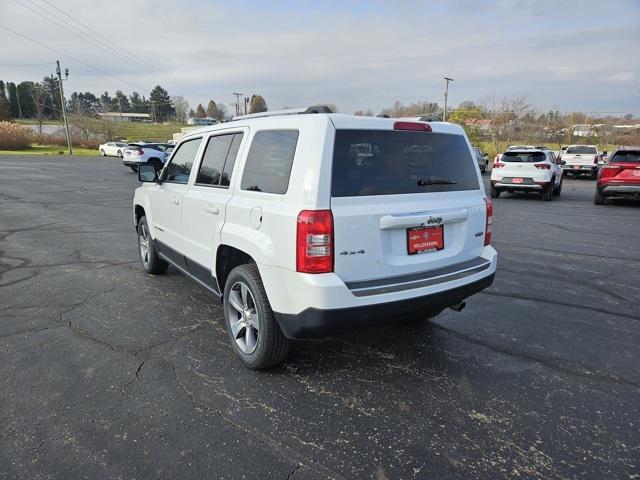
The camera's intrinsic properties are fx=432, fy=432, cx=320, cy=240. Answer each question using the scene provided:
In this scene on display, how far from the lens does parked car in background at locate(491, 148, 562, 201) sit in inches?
559

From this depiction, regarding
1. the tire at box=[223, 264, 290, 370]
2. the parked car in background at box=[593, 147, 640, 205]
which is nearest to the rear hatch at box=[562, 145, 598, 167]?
the parked car in background at box=[593, 147, 640, 205]

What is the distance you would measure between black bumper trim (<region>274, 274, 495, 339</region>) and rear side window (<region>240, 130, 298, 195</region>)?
844mm

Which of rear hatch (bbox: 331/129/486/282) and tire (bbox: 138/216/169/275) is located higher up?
rear hatch (bbox: 331/129/486/282)

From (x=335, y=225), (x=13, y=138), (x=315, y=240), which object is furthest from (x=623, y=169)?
(x=13, y=138)

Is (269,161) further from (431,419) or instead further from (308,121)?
(431,419)

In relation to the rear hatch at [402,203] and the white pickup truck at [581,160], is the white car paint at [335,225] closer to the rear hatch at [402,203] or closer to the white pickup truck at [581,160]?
the rear hatch at [402,203]

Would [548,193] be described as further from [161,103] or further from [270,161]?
[161,103]

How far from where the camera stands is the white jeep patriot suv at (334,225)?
271cm

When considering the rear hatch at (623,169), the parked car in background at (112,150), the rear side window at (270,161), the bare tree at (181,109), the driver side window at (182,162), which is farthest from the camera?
the bare tree at (181,109)

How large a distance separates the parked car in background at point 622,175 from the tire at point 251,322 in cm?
1327

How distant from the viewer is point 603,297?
4.98 meters

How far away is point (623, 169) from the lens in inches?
493

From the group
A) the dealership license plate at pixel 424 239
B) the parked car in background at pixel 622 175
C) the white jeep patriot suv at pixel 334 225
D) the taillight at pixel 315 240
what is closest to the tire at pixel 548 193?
the parked car in background at pixel 622 175

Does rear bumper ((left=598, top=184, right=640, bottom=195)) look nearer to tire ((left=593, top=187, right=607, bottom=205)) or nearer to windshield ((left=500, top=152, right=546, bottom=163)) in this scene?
tire ((left=593, top=187, right=607, bottom=205))
